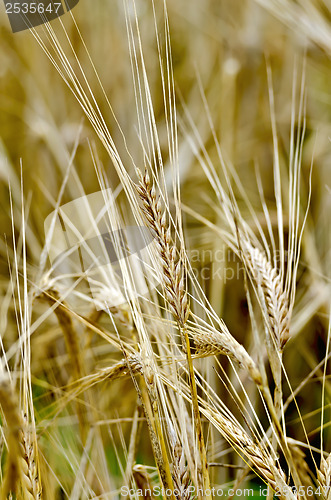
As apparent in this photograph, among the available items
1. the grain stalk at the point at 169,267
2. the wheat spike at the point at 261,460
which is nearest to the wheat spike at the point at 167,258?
the grain stalk at the point at 169,267

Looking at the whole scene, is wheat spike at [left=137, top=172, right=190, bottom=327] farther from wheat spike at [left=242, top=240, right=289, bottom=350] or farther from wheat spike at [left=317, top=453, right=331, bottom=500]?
wheat spike at [left=317, top=453, right=331, bottom=500]

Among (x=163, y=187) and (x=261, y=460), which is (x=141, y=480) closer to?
(x=261, y=460)

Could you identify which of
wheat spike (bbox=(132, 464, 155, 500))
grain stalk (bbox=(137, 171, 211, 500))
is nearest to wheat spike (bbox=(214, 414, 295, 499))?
grain stalk (bbox=(137, 171, 211, 500))

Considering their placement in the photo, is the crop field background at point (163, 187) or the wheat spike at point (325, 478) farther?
the crop field background at point (163, 187)

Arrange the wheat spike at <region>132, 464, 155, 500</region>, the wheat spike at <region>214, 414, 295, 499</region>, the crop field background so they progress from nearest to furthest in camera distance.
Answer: the wheat spike at <region>214, 414, 295, 499</region> → the wheat spike at <region>132, 464, 155, 500</region> → the crop field background

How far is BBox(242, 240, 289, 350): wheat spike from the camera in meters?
0.43

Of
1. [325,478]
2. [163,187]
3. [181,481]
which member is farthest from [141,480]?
[163,187]

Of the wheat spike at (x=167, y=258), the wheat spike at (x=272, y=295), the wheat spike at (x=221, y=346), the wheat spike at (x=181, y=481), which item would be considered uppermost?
the wheat spike at (x=167, y=258)

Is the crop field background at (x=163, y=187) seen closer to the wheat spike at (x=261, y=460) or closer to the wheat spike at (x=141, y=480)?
the wheat spike at (x=141, y=480)

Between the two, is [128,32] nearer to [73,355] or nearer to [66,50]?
[66,50]

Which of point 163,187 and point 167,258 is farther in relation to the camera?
point 163,187

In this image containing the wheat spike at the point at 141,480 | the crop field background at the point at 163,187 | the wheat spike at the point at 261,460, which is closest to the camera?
the wheat spike at the point at 261,460

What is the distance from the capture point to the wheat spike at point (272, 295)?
43 centimetres

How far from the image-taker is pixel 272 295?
1.50 feet
